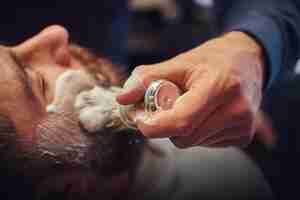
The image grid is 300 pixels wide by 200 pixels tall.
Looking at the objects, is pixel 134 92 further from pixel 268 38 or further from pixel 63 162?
pixel 268 38

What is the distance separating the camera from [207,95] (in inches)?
22.2

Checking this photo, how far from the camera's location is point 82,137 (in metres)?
0.64

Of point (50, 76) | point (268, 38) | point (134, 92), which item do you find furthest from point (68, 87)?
point (268, 38)

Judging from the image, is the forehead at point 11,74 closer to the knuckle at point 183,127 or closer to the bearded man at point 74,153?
the bearded man at point 74,153

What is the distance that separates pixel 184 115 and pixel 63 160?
18 centimetres

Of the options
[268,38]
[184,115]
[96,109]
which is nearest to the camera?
[184,115]

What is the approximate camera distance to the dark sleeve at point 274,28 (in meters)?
0.75

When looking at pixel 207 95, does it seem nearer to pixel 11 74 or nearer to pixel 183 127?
pixel 183 127

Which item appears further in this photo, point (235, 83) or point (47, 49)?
point (47, 49)

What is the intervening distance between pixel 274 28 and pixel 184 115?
34 cm

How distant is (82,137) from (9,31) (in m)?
0.51

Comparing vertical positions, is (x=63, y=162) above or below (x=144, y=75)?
below

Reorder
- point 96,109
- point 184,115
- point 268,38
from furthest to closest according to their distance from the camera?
point 268,38
point 96,109
point 184,115

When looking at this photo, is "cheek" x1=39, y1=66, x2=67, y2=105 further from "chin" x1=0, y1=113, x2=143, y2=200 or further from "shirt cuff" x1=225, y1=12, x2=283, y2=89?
"shirt cuff" x1=225, y1=12, x2=283, y2=89
